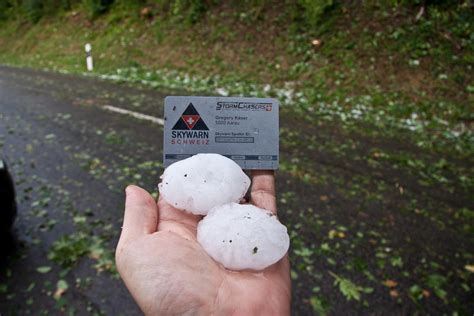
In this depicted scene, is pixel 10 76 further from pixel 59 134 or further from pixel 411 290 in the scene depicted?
pixel 411 290

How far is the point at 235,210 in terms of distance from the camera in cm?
198

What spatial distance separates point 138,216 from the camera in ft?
6.27

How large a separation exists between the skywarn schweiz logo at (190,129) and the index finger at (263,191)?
1.32ft

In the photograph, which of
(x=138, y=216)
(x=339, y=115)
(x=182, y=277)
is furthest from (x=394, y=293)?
(x=339, y=115)

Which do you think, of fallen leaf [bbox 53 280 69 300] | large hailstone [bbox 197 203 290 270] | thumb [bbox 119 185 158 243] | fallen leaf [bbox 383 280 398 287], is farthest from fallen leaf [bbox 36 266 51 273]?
fallen leaf [bbox 383 280 398 287]

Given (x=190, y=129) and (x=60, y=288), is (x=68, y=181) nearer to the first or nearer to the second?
(x=60, y=288)

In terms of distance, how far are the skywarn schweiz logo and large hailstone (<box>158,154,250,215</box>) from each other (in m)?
0.28

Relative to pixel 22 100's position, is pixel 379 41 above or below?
above

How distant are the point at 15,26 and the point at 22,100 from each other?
12.8 m

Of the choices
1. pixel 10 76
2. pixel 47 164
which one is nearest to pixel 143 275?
pixel 47 164

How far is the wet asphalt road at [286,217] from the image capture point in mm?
2770

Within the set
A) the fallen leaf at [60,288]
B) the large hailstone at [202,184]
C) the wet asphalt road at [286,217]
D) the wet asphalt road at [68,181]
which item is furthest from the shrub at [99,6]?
the large hailstone at [202,184]

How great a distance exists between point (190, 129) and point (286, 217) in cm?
160

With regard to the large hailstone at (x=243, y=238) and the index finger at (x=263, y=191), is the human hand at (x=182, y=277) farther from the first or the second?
the index finger at (x=263, y=191)
